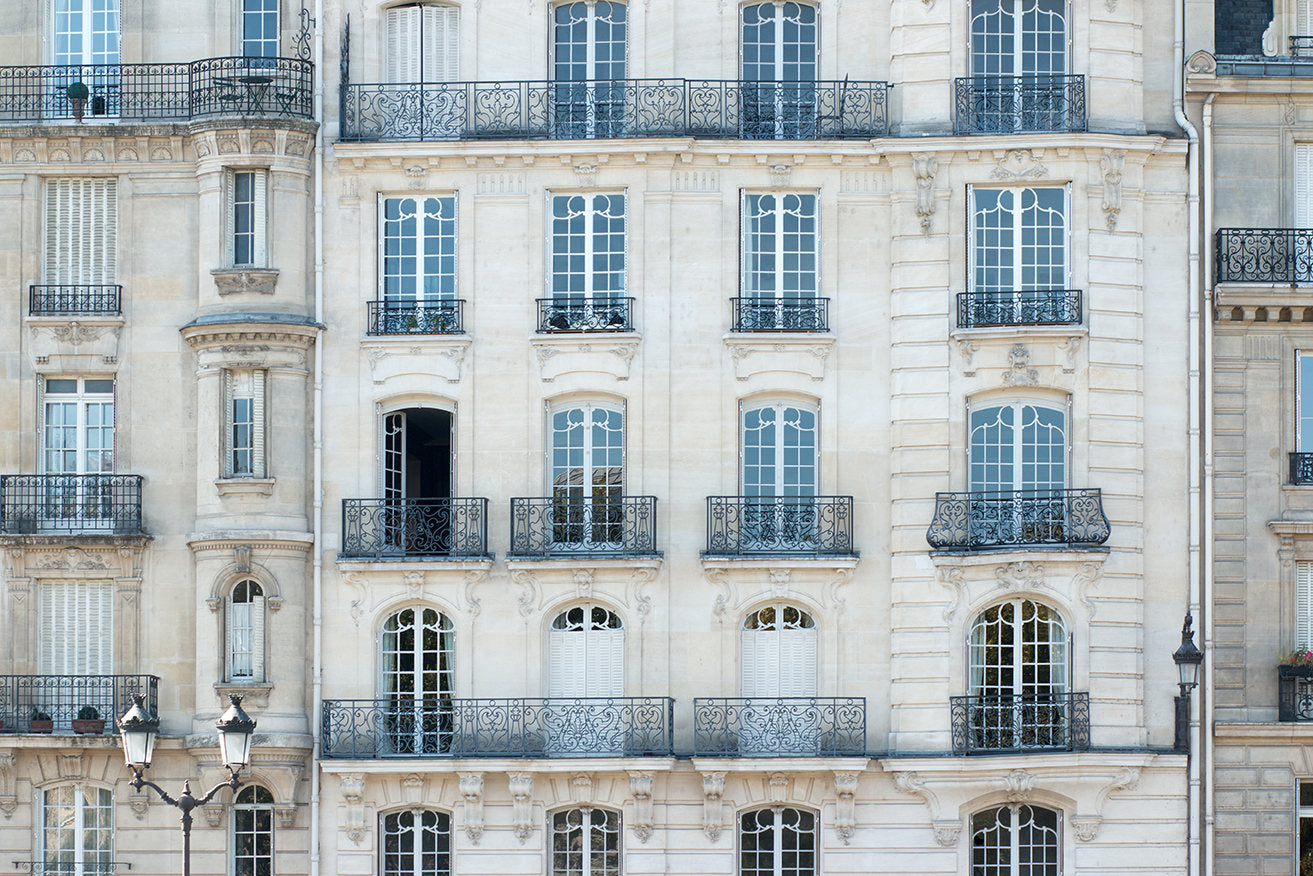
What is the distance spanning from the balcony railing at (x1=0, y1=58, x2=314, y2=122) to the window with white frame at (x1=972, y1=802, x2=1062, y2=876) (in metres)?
15.7

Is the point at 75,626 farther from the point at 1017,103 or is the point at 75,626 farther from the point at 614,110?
the point at 1017,103

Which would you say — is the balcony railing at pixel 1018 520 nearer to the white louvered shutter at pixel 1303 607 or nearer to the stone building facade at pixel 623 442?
the stone building facade at pixel 623 442

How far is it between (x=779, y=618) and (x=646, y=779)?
3342 millimetres

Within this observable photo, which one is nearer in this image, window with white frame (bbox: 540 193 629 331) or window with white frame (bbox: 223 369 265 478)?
window with white frame (bbox: 223 369 265 478)

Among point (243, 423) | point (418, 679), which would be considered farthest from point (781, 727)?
point (243, 423)

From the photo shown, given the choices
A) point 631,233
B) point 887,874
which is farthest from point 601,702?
point 631,233

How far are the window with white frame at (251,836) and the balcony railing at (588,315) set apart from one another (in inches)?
344

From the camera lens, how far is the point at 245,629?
Answer: 3512cm

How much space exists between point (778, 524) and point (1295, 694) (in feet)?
28.1

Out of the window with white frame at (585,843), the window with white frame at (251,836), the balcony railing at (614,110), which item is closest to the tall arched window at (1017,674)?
the window with white frame at (585,843)

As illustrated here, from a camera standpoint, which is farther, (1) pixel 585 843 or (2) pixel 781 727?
(1) pixel 585 843

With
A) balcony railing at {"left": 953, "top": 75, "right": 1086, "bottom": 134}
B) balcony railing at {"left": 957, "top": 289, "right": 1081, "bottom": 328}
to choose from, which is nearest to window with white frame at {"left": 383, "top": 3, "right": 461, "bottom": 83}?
balcony railing at {"left": 953, "top": 75, "right": 1086, "bottom": 134}

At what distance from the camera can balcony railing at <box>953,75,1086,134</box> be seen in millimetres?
34844

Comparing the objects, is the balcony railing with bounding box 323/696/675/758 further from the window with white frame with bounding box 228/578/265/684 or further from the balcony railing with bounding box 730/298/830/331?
the balcony railing with bounding box 730/298/830/331
